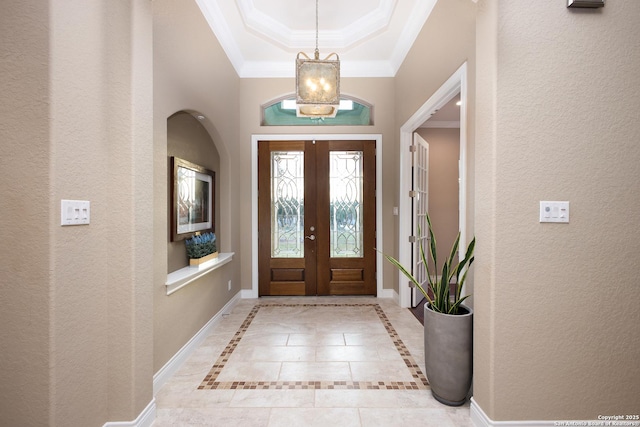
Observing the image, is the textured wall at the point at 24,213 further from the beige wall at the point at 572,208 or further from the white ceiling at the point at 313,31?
the beige wall at the point at 572,208

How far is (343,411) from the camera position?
190 cm

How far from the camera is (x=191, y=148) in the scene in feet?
10.2

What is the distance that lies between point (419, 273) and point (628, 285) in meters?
2.41

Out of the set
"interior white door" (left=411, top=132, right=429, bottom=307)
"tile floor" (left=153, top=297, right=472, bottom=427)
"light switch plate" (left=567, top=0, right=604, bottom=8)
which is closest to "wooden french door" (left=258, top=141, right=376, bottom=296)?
"interior white door" (left=411, top=132, right=429, bottom=307)

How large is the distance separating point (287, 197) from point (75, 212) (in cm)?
300

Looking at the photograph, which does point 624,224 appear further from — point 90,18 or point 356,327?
point 90,18

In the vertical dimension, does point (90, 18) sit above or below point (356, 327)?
above

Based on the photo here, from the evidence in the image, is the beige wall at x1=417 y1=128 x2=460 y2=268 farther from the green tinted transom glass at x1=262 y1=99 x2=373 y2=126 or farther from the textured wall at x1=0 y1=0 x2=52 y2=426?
the textured wall at x1=0 y1=0 x2=52 y2=426

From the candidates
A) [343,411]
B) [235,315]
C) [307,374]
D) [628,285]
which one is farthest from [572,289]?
[235,315]

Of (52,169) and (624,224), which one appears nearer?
(52,169)

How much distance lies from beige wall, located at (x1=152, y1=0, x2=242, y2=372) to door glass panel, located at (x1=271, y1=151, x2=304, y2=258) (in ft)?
1.72

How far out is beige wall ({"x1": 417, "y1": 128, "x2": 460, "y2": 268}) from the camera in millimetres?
5410

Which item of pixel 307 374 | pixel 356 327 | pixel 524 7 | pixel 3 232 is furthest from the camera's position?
pixel 356 327

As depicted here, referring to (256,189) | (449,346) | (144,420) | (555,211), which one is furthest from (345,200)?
(144,420)
